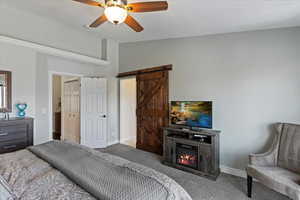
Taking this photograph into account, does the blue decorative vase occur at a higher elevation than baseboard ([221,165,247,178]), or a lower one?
higher

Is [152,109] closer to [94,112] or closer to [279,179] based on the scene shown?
[94,112]

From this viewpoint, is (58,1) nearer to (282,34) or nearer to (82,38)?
(82,38)

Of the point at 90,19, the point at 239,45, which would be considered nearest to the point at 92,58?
the point at 90,19

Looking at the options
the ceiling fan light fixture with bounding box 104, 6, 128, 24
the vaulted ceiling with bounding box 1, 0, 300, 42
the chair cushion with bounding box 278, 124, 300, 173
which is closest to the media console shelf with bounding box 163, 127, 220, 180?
the chair cushion with bounding box 278, 124, 300, 173

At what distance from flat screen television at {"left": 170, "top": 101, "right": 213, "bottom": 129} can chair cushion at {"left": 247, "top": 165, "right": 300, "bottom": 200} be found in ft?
3.46

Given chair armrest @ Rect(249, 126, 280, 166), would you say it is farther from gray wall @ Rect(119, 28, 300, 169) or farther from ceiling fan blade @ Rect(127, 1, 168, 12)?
ceiling fan blade @ Rect(127, 1, 168, 12)

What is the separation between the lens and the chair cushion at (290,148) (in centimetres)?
230

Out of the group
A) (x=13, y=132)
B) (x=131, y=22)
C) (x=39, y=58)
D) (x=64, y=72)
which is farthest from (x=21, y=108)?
(x=131, y=22)

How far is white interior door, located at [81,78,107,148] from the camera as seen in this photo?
4488 mm

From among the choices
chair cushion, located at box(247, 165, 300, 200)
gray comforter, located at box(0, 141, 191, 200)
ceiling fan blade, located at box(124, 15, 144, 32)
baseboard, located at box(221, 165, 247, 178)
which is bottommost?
baseboard, located at box(221, 165, 247, 178)

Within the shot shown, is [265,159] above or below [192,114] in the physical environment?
below

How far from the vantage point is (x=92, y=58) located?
439cm

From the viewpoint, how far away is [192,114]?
3352 millimetres

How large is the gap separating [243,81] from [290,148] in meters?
1.26
